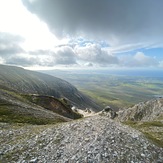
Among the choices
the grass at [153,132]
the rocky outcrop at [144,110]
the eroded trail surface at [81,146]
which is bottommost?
the rocky outcrop at [144,110]

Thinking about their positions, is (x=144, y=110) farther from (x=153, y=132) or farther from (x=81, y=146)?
(x=81, y=146)

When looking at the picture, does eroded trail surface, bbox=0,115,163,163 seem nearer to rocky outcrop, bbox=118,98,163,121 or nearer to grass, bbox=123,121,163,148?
grass, bbox=123,121,163,148

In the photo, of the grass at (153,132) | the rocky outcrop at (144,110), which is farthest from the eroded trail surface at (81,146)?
the rocky outcrop at (144,110)

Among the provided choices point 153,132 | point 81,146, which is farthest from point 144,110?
point 81,146

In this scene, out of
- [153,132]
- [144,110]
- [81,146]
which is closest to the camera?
[81,146]

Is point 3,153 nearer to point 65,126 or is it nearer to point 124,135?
point 65,126

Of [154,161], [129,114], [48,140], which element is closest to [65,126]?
[48,140]

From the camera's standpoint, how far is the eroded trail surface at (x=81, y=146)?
1831 centimetres

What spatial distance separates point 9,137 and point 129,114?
85294 mm

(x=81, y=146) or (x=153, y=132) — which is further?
(x=153, y=132)

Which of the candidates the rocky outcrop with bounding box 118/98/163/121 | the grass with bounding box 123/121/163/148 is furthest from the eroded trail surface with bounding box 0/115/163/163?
the rocky outcrop with bounding box 118/98/163/121

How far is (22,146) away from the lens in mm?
21094

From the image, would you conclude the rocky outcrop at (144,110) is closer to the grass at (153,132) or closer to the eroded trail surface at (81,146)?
the grass at (153,132)

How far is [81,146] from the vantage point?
2012cm
